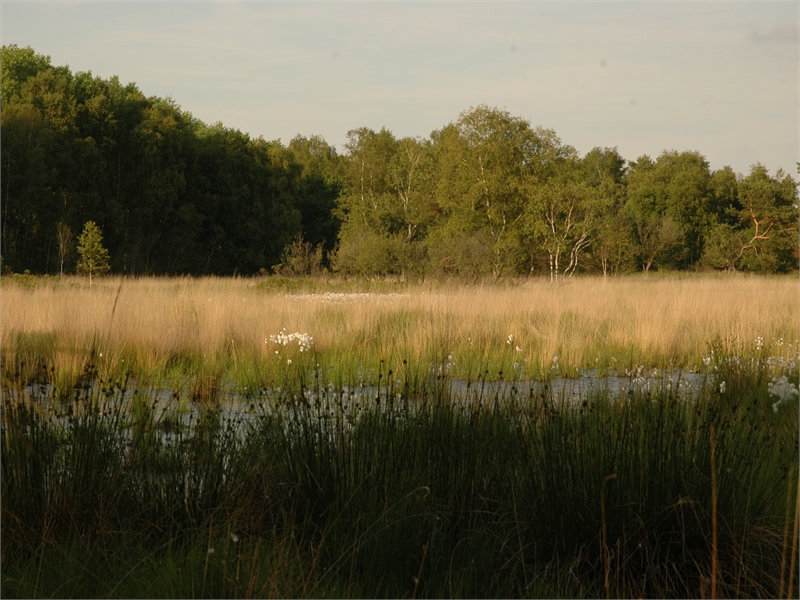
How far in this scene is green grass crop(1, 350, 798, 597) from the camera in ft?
8.77

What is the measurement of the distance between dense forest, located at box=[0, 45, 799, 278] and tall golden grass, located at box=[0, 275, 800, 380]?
278 inches

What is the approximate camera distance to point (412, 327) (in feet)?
31.3

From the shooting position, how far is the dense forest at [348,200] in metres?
23.6

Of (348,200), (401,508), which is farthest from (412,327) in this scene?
(348,200)

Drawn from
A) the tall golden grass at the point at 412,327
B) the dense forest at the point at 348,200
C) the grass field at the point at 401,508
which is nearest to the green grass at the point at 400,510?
the grass field at the point at 401,508

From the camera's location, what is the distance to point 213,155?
120ft

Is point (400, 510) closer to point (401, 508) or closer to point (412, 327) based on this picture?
point (401, 508)

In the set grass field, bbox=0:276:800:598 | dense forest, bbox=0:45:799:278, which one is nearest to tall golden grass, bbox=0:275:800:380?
grass field, bbox=0:276:800:598

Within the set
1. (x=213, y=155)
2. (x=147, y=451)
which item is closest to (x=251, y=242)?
(x=213, y=155)

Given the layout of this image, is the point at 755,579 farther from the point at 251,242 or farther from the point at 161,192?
the point at 251,242

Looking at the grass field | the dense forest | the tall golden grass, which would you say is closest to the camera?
the grass field

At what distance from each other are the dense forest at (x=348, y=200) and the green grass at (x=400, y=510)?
48.6ft

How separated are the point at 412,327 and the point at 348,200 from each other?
2960 cm

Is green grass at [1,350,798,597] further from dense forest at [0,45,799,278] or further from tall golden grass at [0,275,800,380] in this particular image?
dense forest at [0,45,799,278]
